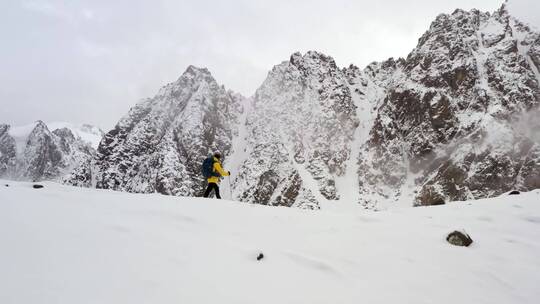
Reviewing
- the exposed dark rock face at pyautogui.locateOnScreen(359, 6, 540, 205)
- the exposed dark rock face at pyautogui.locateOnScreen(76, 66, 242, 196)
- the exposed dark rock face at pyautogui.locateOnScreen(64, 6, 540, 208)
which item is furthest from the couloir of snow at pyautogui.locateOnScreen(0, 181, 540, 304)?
the exposed dark rock face at pyautogui.locateOnScreen(76, 66, 242, 196)

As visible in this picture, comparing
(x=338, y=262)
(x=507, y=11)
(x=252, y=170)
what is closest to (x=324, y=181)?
(x=252, y=170)

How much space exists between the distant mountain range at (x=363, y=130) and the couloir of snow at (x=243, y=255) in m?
117

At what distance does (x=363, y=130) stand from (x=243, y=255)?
6186 inches

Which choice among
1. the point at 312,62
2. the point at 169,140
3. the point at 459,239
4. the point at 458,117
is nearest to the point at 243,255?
the point at 459,239

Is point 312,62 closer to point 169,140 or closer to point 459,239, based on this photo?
point 169,140

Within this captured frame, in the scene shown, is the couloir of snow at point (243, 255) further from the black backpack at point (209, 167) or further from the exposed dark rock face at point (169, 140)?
the exposed dark rock face at point (169, 140)

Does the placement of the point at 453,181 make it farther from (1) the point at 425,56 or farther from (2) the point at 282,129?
(2) the point at 282,129

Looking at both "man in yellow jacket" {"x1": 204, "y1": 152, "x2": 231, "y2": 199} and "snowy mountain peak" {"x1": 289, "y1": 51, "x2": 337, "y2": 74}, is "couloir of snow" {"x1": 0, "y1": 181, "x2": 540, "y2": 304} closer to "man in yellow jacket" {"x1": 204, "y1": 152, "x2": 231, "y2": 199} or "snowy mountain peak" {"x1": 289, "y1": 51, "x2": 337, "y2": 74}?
"man in yellow jacket" {"x1": 204, "y1": 152, "x2": 231, "y2": 199}

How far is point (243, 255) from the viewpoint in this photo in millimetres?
6512

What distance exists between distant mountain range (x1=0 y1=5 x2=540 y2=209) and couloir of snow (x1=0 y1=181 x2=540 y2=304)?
117 m

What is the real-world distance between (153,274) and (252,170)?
13282 cm

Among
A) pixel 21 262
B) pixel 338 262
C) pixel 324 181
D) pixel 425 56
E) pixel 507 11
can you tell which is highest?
pixel 507 11

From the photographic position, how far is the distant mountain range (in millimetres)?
118188

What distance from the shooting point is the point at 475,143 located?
119188 millimetres
